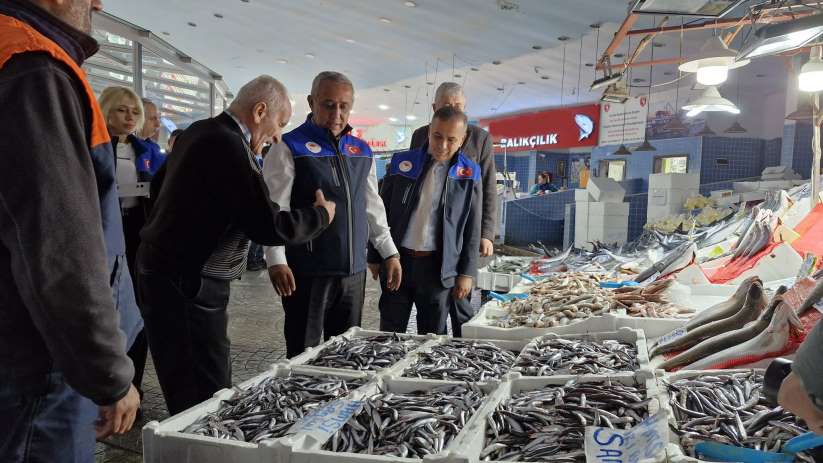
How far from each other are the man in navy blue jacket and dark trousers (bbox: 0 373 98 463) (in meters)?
2.20

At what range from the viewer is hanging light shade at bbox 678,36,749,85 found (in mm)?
4664

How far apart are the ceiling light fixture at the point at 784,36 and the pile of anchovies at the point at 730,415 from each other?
2.01 metres

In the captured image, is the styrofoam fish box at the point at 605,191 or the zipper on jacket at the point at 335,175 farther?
the styrofoam fish box at the point at 605,191

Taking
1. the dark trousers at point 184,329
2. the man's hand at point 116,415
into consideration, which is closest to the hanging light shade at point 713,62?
the dark trousers at point 184,329

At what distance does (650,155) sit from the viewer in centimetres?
1576

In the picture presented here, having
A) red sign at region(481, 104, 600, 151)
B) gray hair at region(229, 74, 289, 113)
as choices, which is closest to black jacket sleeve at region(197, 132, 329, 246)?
gray hair at region(229, 74, 289, 113)

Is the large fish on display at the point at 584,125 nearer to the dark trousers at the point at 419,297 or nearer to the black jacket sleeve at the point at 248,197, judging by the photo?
the dark trousers at the point at 419,297

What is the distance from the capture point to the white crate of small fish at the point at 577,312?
3012 mm

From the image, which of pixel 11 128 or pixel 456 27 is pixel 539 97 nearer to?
pixel 456 27

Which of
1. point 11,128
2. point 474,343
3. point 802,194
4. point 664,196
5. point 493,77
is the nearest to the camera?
point 11,128

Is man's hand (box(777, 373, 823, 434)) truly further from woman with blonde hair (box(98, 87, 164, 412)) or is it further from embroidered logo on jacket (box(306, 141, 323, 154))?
woman with blonde hair (box(98, 87, 164, 412))

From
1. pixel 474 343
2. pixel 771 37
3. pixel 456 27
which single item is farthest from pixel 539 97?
pixel 474 343

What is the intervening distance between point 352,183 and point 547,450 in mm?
1739

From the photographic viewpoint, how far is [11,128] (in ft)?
3.52
